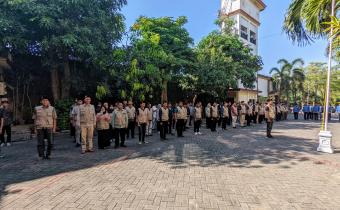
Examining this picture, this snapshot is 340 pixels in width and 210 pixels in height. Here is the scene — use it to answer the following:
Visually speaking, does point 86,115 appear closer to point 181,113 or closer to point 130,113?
point 130,113

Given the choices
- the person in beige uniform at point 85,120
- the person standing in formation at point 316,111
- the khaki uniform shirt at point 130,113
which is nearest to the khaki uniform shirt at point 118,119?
the person in beige uniform at point 85,120

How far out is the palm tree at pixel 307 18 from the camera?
9602mm

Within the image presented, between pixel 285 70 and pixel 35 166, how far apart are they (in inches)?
1806

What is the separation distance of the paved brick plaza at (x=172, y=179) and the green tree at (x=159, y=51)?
298 inches

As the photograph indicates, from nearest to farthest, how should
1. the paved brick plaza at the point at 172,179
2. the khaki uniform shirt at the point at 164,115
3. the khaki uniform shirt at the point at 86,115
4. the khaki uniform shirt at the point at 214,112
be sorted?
the paved brick plaza at the point at 172,179
the khaki uniform shirt at the point at 86,115
the khaki uniform shirt at the point at 164,115
the khaki uniform shirt at the point at 214,112

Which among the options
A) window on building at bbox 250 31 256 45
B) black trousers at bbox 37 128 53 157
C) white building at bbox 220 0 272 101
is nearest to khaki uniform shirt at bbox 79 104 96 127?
black trousers at bbox 37 128 53 157

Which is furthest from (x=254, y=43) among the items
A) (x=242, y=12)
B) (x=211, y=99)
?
(x=211, y=99)

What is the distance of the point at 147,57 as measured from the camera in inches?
699

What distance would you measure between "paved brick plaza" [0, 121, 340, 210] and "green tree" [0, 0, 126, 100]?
6.15 metres

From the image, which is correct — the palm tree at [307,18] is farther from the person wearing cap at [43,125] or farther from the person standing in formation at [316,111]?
the person standing in formation at [316,111]

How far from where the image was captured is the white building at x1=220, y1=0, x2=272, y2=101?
35469 millimetres

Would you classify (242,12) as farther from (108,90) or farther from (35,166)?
(35,166)

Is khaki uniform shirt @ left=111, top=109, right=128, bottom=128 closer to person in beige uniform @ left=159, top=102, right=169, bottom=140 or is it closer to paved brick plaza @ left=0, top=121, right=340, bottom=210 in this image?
paved brick plaza @ left=0, top=121, right=340, bottom=210

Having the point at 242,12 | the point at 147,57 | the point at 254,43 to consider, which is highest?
the point at 242,12
